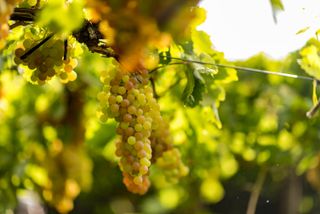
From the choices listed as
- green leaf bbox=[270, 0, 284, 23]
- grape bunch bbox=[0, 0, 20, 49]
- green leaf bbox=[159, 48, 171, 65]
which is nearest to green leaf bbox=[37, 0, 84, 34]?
grape bunch bbox=[0, 0, 20, 49]

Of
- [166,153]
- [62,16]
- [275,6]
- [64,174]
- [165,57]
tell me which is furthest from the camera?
[64,174]

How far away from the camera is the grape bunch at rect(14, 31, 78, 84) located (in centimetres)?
Answer: 127

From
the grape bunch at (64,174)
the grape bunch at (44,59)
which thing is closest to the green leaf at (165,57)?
the grape bunch at (44,59)

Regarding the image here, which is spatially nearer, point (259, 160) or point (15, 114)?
point (259, 160)

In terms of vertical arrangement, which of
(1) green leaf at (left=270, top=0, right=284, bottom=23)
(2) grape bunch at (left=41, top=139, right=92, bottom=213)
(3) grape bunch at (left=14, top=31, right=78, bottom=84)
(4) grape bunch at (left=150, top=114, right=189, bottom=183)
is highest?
(1) green leaf at (left=270, top=0, right=284, bottom=23)

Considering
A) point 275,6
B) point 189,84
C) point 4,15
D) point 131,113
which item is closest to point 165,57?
point 189,84

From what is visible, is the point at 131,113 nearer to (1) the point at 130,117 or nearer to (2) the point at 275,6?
(1) the point at 130,117

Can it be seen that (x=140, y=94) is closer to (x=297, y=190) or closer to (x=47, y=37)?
(x=47, y=37)

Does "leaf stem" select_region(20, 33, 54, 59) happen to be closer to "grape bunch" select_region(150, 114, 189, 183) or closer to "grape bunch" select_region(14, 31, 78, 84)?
"grape bunch" select_region(14, 31, 78, 84)

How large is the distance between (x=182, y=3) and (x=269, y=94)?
7.29 ft

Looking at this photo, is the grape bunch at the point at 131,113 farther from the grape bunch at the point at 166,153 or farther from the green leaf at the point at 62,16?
the green leaf at the point at 62,16

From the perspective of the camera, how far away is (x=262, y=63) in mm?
3123

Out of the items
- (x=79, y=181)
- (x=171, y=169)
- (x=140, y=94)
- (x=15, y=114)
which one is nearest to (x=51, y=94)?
(x=15, y=114)

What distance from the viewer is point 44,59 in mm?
1278
